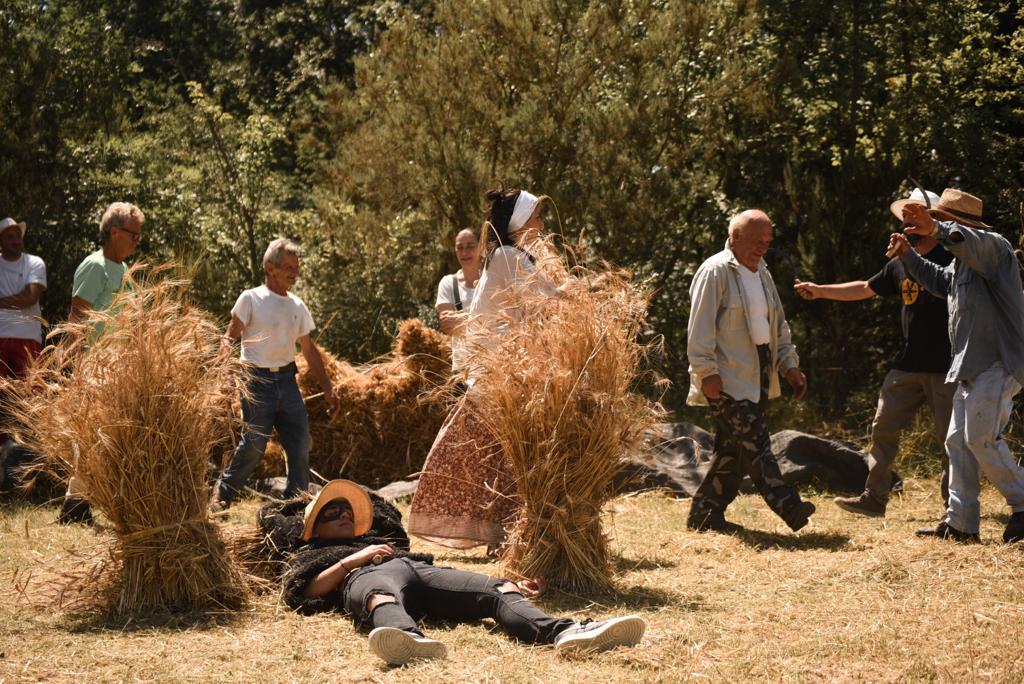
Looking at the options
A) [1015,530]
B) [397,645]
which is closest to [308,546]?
[397,645]

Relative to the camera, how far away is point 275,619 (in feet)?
17.5

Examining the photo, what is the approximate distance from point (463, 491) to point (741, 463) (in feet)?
6.25

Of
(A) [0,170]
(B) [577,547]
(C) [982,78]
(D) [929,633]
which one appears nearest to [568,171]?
(C) [982,78]

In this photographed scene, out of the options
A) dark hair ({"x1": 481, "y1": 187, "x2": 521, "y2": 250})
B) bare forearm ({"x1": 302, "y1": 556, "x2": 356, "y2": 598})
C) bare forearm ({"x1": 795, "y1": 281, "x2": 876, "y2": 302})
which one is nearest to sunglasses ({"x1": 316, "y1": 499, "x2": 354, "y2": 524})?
bare forearm ({"x1": 302, "y1": 556, "x2": 356, "y2": 598})

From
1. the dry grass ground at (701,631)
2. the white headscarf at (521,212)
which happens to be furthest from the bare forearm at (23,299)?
the white headscarf at (521,212)

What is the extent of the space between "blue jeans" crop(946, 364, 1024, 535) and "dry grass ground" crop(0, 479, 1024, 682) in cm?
28

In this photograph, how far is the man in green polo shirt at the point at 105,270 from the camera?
718 cm

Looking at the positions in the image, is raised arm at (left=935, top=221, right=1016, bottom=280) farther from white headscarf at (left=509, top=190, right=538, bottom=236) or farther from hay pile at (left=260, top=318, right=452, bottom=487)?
hay pile at (left=260, top=318, right=452, bottom=487)

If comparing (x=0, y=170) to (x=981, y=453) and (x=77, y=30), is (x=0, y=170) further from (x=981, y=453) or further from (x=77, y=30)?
(x=981, y=453)

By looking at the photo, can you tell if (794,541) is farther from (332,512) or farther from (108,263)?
(108,263)

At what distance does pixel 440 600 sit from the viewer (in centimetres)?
514

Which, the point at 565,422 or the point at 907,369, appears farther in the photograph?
the point at 907,369

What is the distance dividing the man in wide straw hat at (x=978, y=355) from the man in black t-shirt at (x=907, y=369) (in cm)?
80

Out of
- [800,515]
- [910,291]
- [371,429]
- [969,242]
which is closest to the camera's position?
[969,242]
